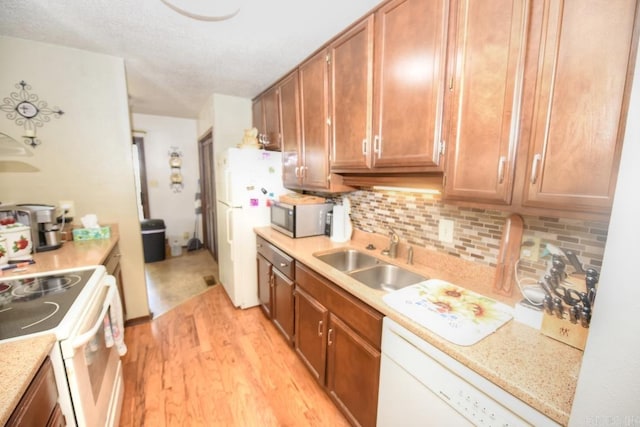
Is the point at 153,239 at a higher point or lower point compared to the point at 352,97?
lower

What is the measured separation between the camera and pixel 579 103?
2.53ft

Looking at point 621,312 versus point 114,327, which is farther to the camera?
point 114,327

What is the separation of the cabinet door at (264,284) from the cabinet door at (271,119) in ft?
3.80

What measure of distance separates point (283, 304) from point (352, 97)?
5.41 ft

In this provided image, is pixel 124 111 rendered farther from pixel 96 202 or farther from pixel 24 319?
pixel 24 319

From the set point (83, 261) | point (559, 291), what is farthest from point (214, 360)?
point (559, 291)

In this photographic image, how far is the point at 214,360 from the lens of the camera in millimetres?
1996


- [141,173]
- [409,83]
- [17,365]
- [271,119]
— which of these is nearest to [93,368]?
[17,365]

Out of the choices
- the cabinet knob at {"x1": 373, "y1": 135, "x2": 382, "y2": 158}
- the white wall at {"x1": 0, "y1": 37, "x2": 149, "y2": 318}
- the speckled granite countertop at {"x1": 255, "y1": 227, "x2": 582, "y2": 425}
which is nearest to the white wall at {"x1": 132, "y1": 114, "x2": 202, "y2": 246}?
the white wall at {"x1": 0, "y1": 37, "x2": 149, "y2": 318}

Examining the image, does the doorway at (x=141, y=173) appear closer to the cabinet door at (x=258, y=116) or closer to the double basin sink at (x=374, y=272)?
the cabinet door at (x=258, y=116)

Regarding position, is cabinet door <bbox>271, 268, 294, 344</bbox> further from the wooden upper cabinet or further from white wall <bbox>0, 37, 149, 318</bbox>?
white wall <bbox>0, 37, 149, 318</bbox>

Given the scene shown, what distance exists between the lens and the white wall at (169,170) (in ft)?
13.8

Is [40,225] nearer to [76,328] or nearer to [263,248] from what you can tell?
[76,328]

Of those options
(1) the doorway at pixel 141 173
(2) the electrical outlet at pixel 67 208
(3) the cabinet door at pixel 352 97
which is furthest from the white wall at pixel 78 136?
(1) the doorway at pixel 141 173
